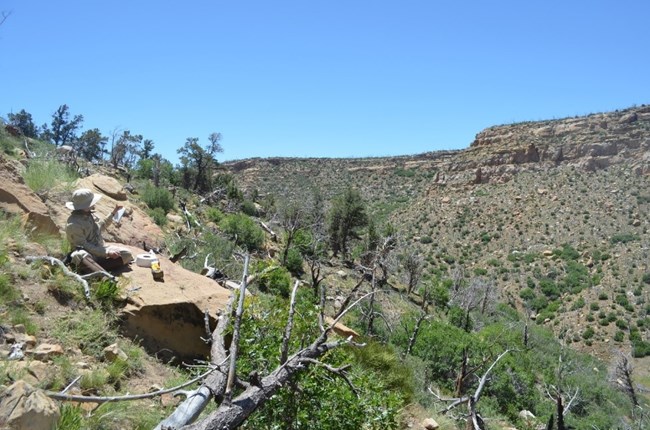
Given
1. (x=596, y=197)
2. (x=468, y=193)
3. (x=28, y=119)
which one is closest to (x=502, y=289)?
(x=596, y=197)

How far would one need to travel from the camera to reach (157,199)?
18312mm

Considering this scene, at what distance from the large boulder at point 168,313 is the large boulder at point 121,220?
2.68 meters

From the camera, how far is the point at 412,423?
23.4 feet

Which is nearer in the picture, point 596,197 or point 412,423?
point 412,423

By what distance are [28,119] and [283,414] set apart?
55.2m

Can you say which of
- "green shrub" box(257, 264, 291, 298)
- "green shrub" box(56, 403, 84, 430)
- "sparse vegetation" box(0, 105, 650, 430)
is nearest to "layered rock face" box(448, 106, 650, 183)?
"sparse vegetation" box(0, 105, 650, 430)

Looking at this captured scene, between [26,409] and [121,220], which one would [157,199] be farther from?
[26,409]

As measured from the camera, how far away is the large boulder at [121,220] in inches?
350

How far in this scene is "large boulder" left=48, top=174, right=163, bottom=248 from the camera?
8.90 meters

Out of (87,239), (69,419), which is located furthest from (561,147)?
(69,419)

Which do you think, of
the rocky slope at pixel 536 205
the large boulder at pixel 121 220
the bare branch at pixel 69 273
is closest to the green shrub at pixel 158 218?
the large boulder at pixel 121 220

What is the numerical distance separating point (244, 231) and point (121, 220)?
12246 millimetres

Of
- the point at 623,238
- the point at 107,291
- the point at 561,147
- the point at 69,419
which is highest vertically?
the point at 561,147

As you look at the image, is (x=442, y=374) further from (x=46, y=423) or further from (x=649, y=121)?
(x=649, y=121)
